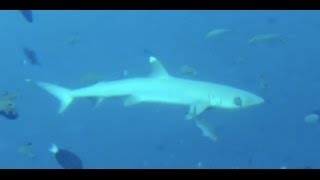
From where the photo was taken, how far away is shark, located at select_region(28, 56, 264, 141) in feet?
25.4

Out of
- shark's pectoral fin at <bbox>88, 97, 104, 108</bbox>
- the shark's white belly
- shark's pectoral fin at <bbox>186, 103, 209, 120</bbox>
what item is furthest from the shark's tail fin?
shark's pectoral fin at <bbox>186, 103, 209, 120</bbox>

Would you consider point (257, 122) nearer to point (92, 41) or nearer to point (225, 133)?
point (225, 133)

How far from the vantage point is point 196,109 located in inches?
303

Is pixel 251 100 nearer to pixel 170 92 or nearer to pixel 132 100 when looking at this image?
pixel 170 92

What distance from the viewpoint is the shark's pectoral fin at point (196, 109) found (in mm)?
7559

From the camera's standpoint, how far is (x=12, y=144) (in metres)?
17.2

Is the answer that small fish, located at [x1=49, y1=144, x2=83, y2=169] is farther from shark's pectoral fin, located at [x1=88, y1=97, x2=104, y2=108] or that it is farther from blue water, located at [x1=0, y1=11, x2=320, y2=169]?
shark's pectoral fin, located at [x1=88, y1=97, x2=104, y2=108]

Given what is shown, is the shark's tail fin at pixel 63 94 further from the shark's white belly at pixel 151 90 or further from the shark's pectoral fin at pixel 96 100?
the shark's pectoral fin at pixel 96 100

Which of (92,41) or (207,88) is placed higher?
(92,41)

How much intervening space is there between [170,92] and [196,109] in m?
0.78

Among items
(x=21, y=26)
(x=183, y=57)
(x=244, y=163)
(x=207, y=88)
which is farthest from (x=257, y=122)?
(x=21, y=26)

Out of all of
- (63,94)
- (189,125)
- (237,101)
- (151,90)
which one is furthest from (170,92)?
(189,125)
